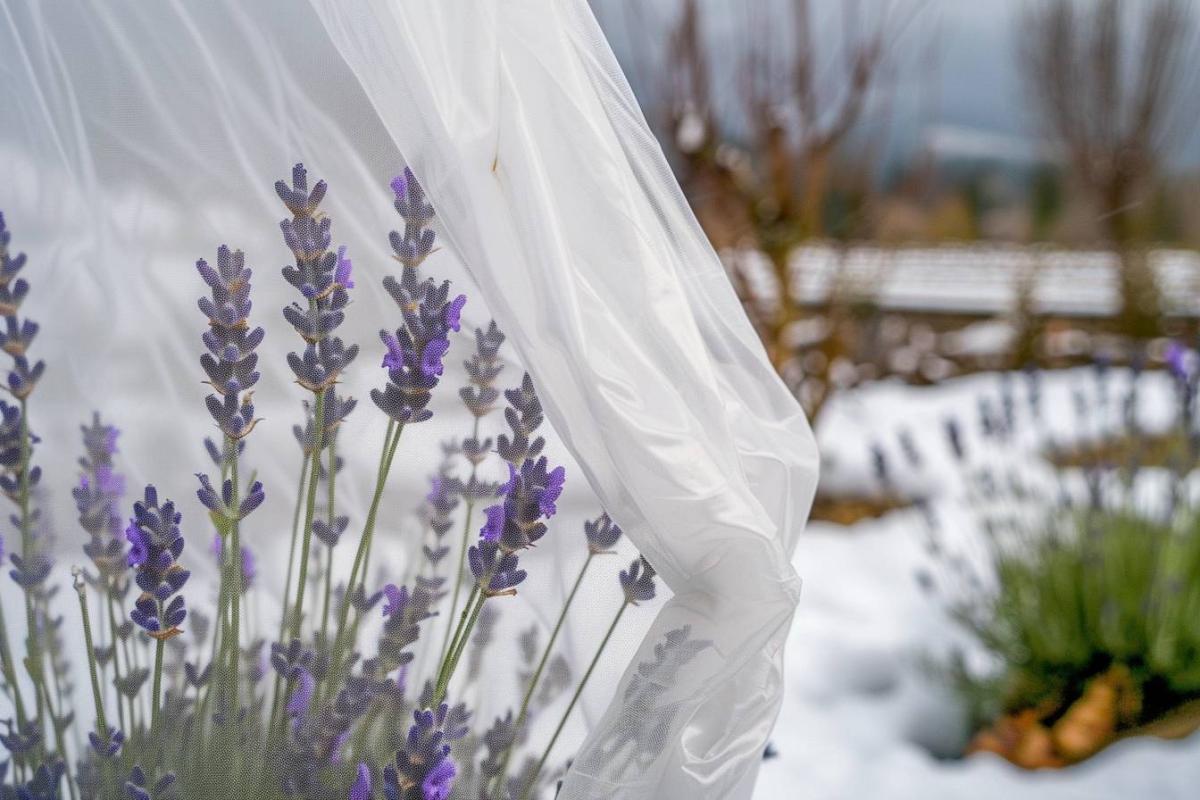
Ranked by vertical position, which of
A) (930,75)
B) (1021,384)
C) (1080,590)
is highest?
(930,75)

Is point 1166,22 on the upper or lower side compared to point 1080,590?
lower

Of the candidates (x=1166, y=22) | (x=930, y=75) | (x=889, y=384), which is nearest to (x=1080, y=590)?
(x=930, y=75)

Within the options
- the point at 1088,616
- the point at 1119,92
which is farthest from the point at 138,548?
the point at 1119,92

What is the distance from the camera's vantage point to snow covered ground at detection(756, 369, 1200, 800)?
1.67 m

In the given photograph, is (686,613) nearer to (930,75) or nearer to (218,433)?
(218,433)

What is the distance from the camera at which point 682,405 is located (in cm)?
66

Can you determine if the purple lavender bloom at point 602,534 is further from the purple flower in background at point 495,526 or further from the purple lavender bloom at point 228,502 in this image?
the purple lavender bloom at point 228,502

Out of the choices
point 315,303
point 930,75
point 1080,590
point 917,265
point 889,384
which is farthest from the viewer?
point 917,265

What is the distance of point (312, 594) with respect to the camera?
2.62 feet

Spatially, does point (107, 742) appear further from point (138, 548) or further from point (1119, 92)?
point (1119, 92)

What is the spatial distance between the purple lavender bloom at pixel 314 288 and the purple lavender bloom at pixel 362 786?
0.23 m

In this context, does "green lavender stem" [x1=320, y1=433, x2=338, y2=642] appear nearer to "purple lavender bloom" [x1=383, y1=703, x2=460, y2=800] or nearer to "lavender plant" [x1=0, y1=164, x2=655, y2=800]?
"lavender plant" [x1=0, y1=164, x2=655, y2=800]

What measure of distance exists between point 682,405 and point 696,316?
0.11 meters

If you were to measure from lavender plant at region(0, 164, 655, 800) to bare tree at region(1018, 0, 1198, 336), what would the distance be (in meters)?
6.42
